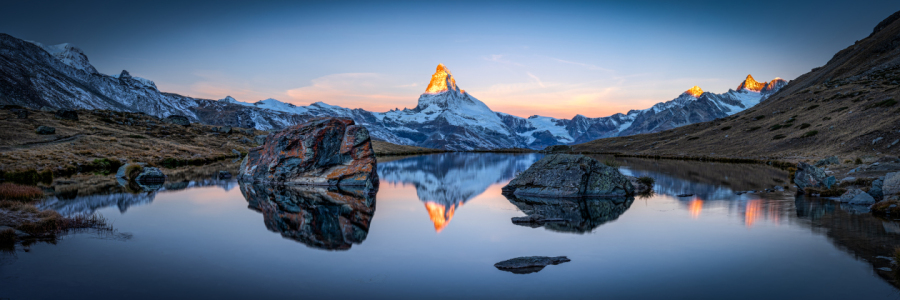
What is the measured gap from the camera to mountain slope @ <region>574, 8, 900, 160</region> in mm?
58375

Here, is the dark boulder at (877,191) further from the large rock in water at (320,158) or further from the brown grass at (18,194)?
the brown grass at (18,194)

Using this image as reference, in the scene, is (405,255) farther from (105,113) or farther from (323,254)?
(105,113)

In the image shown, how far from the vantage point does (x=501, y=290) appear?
1108cm

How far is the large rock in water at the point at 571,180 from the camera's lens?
96.6 feet

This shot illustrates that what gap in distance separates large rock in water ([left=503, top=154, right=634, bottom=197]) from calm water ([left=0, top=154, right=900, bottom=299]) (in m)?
3.48

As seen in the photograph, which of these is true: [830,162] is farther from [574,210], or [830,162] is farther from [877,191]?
[574,210]

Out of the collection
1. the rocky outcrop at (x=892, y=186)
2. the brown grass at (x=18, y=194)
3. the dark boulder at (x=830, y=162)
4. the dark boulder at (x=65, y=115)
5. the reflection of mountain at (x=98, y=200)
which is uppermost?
the dark boulder at (x=65, y=115)

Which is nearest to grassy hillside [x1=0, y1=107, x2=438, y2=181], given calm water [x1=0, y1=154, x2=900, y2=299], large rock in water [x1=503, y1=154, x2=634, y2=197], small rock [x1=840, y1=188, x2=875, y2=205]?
calm water [x1=0, y1=154, x2=900, y2=299]

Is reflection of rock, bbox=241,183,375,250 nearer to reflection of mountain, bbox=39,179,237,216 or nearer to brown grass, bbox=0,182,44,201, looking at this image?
reflection of mountain, bbox=39,179,237,216

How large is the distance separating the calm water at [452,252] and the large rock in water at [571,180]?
11.4 feet

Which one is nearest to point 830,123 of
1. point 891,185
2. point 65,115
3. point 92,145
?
point 891,185

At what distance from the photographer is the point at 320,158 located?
37.5 metres

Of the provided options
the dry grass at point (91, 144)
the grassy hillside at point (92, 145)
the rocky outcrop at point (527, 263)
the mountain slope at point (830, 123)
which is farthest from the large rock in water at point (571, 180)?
the dry grass at point (91, 144)

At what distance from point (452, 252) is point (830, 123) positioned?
90043 mm
